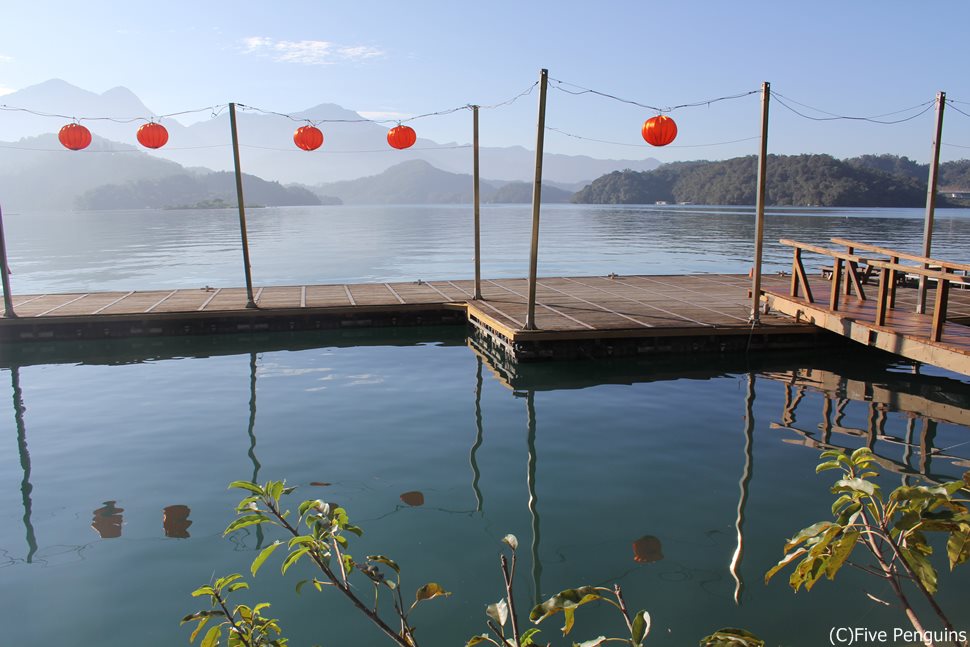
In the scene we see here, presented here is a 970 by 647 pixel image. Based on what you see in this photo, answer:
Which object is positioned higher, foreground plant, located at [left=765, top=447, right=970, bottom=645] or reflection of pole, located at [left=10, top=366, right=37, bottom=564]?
foreground plant, located at [left=765, top=447, right=970, bottom=645]

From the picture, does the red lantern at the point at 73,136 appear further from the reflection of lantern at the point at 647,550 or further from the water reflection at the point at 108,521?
the reflection of lantern at the point at 647,550

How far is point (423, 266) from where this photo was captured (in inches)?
1083

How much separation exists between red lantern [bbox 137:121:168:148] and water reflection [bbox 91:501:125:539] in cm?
802

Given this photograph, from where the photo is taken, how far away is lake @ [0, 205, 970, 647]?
441 cm

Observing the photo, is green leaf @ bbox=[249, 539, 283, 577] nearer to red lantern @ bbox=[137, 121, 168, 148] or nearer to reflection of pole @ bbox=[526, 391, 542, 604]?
reflection of pole @ bbox=[526, 391, 542, 604]

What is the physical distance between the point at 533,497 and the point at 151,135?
9.74 meters

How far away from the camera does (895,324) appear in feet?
30.7

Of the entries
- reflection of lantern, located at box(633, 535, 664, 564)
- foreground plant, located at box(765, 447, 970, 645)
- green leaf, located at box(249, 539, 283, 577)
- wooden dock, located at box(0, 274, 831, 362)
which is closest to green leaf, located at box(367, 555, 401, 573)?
green leaf, located at box(249, 539, 283, 577)

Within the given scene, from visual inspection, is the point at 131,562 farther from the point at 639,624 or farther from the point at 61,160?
the point at 61,160

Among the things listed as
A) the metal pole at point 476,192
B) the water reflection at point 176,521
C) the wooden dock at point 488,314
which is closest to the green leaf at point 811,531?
the water reflection at point 176,521

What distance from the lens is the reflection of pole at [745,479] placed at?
465 cm

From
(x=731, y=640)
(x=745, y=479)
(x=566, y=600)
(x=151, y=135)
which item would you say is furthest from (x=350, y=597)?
(x=151, y=135)

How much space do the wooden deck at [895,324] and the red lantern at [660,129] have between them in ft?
9.94

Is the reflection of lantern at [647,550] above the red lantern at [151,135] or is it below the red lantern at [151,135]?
below
